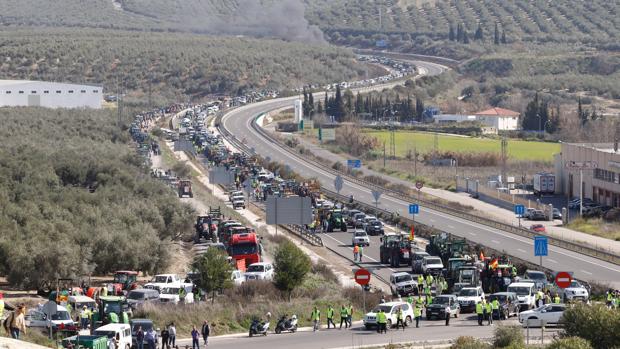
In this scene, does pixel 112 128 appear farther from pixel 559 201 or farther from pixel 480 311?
pixel 480 311

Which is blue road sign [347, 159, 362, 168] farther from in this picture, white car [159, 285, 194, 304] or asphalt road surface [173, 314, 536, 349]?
asphalt road surface [173, 314, 536, 349]

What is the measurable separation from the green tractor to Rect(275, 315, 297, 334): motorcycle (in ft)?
13.9

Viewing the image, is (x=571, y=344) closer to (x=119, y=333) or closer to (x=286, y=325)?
(x=119, y=333)

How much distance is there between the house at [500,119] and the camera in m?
145

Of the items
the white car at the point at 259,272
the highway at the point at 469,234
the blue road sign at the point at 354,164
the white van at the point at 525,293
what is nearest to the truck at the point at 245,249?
the white car at the point at 259,272

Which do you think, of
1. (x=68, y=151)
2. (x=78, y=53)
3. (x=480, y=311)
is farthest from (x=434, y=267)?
(x=78, y=53)

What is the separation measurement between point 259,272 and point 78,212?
37.1ft

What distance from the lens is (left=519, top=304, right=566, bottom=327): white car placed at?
121 ft

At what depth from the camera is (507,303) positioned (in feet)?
133

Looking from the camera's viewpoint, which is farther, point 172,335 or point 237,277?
point 237,277

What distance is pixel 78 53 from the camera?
647 ft

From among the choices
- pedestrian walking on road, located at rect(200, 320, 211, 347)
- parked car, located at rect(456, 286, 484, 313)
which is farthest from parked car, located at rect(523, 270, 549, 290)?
pedestrian walking on road, located at rect(200, 320, 211, 347)

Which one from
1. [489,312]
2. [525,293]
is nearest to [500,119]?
[525,293]

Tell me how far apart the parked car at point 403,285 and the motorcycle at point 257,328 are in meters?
8.85
